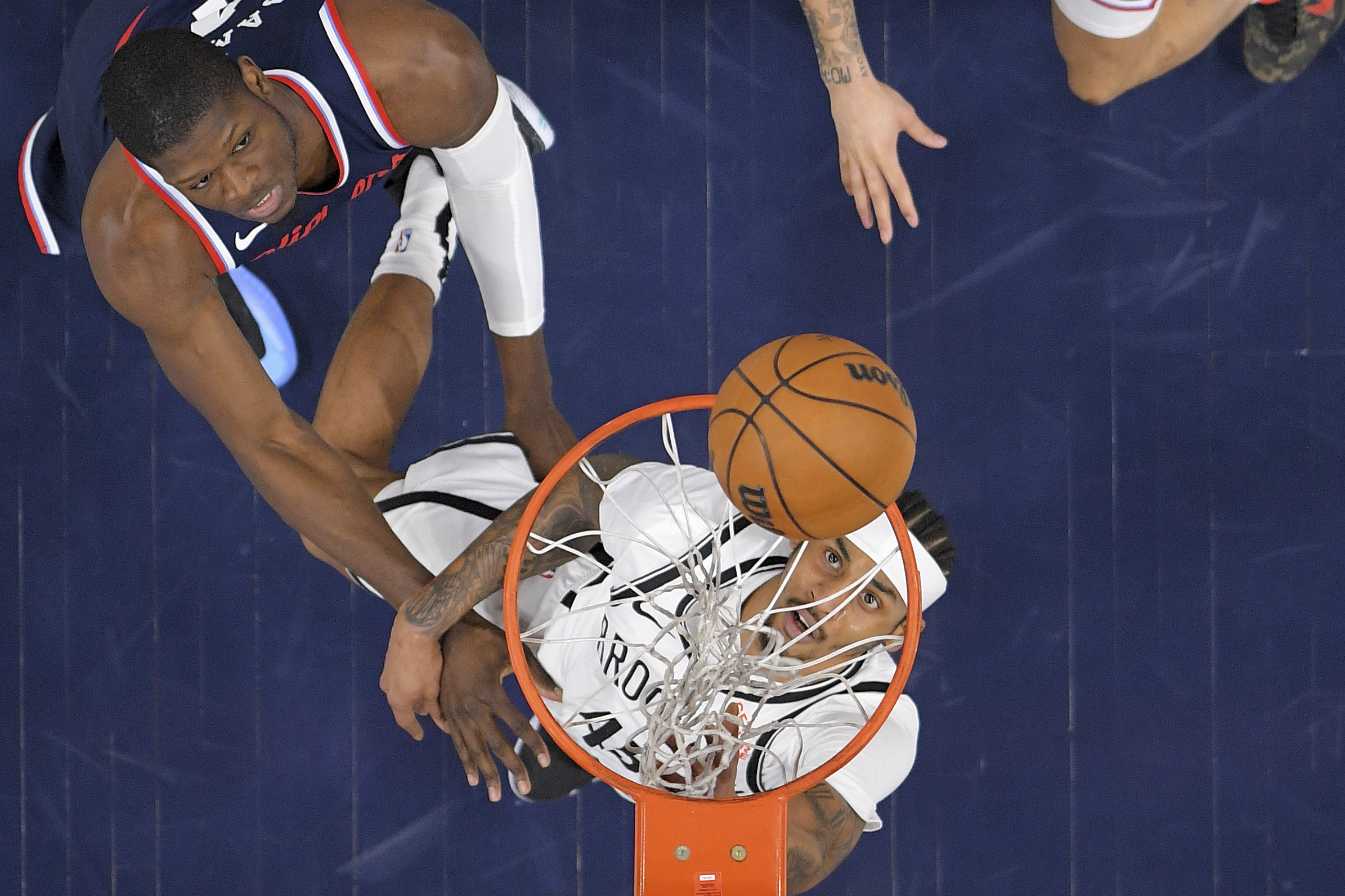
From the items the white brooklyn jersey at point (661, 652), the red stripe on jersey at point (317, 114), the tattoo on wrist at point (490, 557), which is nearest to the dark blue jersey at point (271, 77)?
the red stripe on jersey at point (317, 114)

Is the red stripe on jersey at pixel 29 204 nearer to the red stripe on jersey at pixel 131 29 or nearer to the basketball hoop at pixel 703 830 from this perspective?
the red stripe on jersey at pixel 131 29

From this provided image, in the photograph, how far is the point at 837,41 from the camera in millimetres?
2037

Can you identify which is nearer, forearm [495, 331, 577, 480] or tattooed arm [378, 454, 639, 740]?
tattooed arm [378, 454, 639, 740]

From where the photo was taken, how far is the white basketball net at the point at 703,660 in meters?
1.94

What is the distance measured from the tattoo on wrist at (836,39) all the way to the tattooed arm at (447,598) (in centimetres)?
95

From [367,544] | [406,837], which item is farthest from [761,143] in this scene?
[406,837]

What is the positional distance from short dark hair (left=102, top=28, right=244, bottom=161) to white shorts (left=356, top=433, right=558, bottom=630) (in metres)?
0.97

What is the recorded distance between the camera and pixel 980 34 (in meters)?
2.98

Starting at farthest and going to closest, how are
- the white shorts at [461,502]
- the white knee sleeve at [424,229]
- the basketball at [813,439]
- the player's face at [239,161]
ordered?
1. the white knee sleeve at [424,229]
2. the white shorts at [461,502]
3. the player's face at [239,161]
4. the basketball at [813,439]

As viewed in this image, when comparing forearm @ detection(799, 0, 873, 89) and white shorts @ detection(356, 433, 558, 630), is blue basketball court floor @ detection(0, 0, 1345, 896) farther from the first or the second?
forearm @ detection(799, 0, 873, 89)

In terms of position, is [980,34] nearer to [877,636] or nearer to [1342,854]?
[877,636]

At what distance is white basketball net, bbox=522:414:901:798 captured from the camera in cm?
194

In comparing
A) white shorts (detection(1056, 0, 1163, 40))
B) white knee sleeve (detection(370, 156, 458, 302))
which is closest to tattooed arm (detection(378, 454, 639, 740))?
white knee sleeve (detection(370, 156, 458, 302))

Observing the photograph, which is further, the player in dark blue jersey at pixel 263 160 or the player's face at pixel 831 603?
the player's face at pixel 831 603
